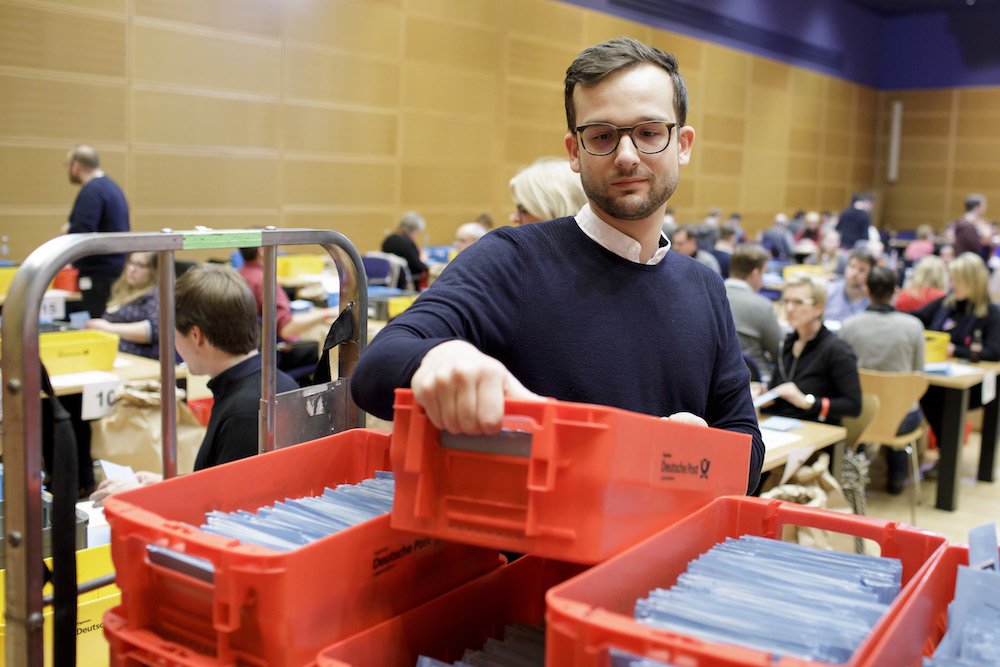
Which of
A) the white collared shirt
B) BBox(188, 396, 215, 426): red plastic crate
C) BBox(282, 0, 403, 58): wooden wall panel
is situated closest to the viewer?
the white collared shirt

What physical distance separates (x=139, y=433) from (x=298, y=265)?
4.49 metres

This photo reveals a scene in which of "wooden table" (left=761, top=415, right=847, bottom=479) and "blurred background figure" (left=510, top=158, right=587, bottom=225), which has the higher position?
"blurred background figure" (left=510, top=158, right=587, bottom=225)

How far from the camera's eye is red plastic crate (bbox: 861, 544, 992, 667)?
0.82 m

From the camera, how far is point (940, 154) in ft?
59.0

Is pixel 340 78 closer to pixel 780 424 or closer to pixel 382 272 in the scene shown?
pixel 382 272

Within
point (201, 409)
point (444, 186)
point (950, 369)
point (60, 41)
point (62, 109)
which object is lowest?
point (201, 409)

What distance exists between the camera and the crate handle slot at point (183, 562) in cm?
93

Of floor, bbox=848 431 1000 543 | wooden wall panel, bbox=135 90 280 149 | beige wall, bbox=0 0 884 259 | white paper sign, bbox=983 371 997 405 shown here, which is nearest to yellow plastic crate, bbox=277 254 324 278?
beige wall, bbox=0 0 884 259

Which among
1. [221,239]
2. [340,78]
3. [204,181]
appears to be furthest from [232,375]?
[340,78]

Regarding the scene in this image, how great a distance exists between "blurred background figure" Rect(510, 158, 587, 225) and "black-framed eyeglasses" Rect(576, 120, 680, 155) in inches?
60.3

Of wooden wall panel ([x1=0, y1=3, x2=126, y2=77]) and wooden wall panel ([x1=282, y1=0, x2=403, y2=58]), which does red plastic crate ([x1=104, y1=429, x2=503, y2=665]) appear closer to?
wooden wall panel ([x1=0, y1=3, x2=126, y2=77])

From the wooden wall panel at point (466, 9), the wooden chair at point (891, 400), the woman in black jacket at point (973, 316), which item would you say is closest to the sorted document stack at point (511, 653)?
the wooden chair at point (891, 400)

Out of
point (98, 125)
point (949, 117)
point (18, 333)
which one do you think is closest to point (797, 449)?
point (18, 333)

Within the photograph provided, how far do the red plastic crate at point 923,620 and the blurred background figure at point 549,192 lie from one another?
1.94 m
